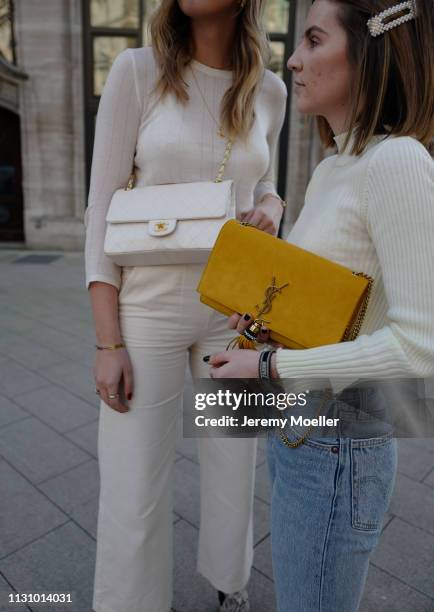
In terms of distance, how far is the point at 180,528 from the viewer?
2.48 m

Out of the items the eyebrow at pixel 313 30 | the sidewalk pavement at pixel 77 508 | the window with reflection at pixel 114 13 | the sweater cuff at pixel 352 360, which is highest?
the window with reflection at pixel 114 13

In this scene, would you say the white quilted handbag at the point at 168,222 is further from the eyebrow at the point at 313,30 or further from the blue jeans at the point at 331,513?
the blue jeans at the point at 331,513

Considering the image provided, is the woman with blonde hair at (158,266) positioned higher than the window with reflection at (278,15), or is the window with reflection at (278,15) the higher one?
the window with reflection at (278,15)

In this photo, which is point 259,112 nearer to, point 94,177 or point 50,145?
point 94,177

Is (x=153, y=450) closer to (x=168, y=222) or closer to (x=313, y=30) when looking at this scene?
(x=168, y=222)

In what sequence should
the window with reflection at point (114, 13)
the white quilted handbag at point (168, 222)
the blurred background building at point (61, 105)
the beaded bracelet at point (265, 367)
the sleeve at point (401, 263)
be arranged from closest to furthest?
the sleeve at point (401, 263), the beaded bracelet at point (265, 367), the white quilted handbag at point (168, 222), the blurred background building at point (61, 105), the window with reflection at point (114, 13)

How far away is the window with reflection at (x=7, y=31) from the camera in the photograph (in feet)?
31.8

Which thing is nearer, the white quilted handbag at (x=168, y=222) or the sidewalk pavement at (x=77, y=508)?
the white quilted handbag at (x=168, y=222)

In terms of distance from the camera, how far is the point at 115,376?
156 cm

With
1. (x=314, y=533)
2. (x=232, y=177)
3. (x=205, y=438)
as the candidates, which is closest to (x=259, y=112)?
(x=232, y=177)

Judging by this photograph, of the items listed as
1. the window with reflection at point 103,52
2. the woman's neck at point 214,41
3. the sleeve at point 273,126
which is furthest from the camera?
the window with reflection at point 103,52

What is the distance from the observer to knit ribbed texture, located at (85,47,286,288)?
1.51 m

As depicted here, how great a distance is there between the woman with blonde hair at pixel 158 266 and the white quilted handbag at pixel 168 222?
79mm

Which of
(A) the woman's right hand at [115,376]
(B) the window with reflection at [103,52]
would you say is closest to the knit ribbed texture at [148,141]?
(A) the woman's right hand at [115,376]
